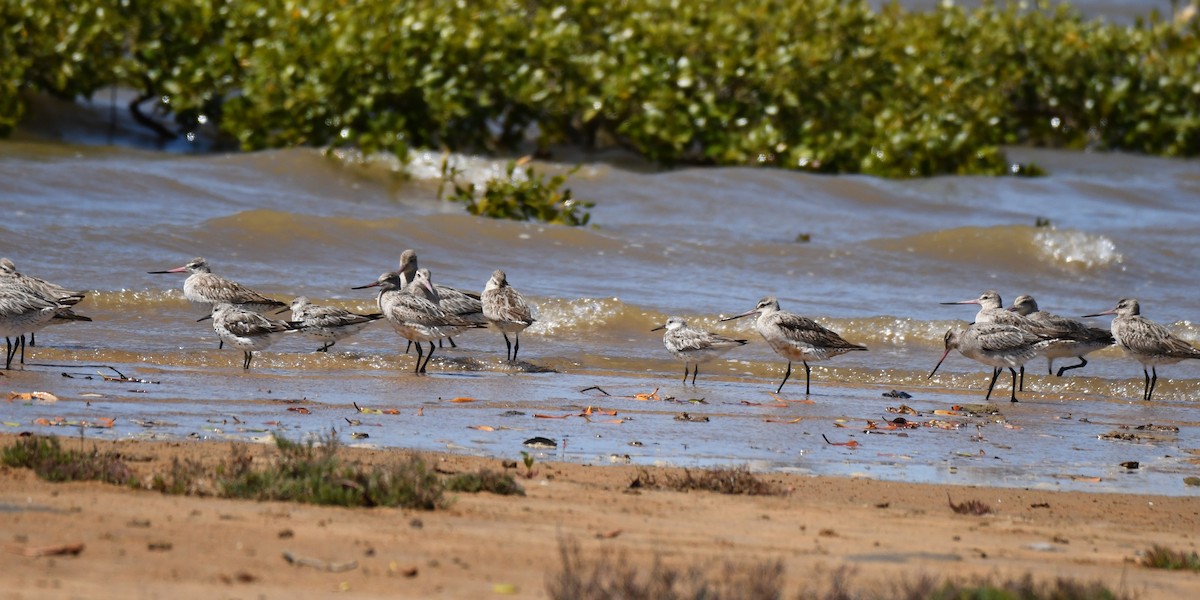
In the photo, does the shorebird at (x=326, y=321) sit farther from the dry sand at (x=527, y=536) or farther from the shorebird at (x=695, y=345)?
the dry sand at (x=527, y=536)

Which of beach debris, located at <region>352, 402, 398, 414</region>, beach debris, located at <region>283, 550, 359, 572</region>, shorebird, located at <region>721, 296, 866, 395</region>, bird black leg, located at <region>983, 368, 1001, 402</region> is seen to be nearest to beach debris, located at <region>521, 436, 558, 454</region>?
Result: beach debris, located at <region>352, 402, 398, 414</region>

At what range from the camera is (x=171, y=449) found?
8070mm

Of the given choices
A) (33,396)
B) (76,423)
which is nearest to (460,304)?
(33,396)

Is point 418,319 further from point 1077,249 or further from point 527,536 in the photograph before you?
point 1077,249

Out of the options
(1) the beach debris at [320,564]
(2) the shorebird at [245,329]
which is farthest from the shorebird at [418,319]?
(1) the beach debris at [320,564]

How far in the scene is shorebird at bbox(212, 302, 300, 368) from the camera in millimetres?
12297

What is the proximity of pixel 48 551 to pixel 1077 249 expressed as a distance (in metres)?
17.0

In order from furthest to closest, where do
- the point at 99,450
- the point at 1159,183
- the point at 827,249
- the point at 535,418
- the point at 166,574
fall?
the point at 1159,183, the point at 827,249, the point at 535,418, the point at 99,450, the point at 166,574

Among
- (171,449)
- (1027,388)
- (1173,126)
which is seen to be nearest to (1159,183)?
(1173,126)

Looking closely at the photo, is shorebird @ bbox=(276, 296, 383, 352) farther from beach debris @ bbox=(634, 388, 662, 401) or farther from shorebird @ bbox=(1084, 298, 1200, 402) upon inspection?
shorebird @ bbox=(1084, 298, 1200, 402)

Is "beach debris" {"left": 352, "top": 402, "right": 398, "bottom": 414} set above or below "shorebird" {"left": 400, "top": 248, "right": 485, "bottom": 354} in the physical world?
below

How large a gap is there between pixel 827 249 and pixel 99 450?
13.1 metres

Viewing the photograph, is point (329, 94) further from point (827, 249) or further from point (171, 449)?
point (171, 449)

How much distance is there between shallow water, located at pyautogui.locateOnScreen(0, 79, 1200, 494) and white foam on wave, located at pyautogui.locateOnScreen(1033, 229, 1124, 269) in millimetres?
38
